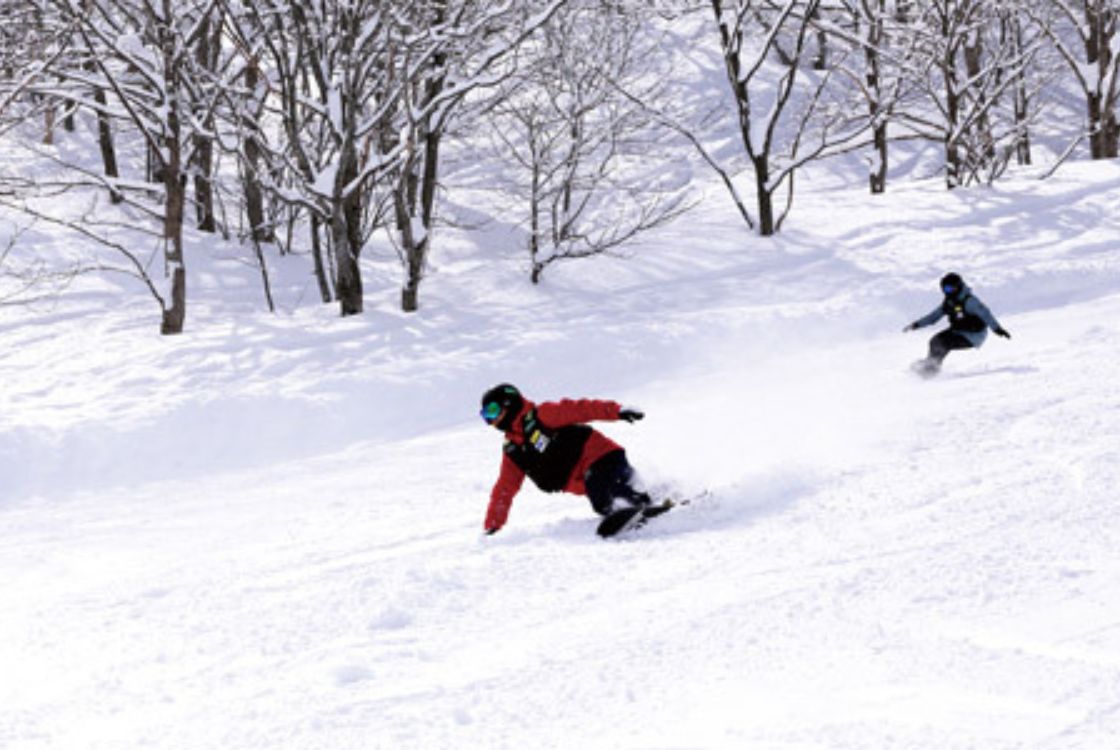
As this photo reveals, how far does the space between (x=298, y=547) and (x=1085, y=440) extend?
15.5 ft

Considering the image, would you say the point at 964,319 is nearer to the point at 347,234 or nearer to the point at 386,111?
the point at 386,111

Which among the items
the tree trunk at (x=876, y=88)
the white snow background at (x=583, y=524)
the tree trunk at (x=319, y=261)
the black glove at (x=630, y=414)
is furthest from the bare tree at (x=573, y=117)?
the black glove at (x=630, y=414)

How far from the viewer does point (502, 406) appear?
611 cm

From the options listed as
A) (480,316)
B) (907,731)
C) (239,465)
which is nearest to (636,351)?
(480,316)

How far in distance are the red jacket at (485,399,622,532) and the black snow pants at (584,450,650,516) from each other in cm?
6

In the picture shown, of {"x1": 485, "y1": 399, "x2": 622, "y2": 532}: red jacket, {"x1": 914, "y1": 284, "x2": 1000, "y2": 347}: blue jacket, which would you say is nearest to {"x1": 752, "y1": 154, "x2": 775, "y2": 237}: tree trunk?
{"x1": 914, "y1": 284, "x2": 1000, "y2": 347}: blue jacket

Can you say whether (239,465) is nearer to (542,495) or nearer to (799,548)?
(542,495)

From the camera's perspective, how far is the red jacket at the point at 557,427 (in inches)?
244

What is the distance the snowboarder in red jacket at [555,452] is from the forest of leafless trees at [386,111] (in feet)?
23.3

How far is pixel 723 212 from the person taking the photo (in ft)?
61.2

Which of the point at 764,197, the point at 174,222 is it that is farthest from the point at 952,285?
the point at 174,222

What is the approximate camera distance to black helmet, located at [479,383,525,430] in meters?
6.07

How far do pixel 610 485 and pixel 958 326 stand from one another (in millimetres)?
5114

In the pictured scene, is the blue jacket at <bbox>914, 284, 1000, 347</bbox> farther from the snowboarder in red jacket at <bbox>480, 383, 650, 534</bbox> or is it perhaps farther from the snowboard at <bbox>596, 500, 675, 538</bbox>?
the snowboard at <bbox>596, 500, 675, 538</bbox>
